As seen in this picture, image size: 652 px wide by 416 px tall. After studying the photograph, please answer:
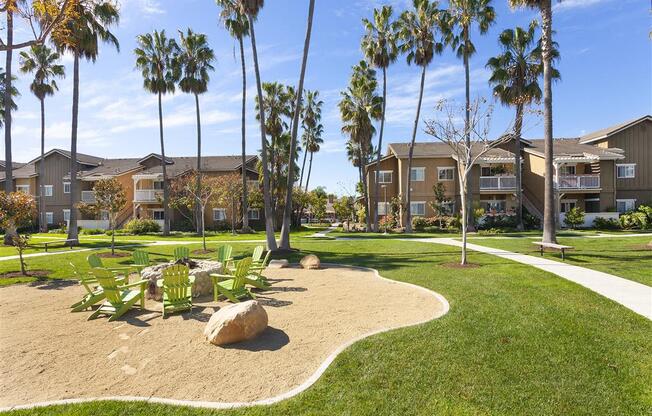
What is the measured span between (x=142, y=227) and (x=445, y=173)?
3087 cm

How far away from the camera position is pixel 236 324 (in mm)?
6637

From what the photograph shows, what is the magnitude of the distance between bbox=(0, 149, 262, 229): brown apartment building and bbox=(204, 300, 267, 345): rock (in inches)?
1385

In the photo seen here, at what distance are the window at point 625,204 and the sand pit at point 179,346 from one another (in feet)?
120

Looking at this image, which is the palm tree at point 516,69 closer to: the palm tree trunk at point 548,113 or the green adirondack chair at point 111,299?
the palm tree trunk at point 548,113

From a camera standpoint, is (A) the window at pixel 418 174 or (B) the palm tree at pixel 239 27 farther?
(A) the window at pixel 418 174

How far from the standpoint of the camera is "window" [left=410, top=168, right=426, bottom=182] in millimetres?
37875

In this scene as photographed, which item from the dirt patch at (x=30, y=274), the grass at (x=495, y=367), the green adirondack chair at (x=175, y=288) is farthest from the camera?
the dirt patch at (x=30, y=274)

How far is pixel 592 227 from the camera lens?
3284 cm

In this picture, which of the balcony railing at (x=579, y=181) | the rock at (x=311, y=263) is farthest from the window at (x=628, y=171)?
the rock at (x=311, y=263)

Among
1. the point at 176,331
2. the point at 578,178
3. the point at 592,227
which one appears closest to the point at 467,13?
the point at 578,178

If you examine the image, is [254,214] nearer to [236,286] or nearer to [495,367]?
[236,286]

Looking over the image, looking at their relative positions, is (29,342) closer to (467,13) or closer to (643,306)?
(643,306)

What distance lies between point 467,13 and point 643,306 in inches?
1093

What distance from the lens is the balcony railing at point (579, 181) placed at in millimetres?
33969
